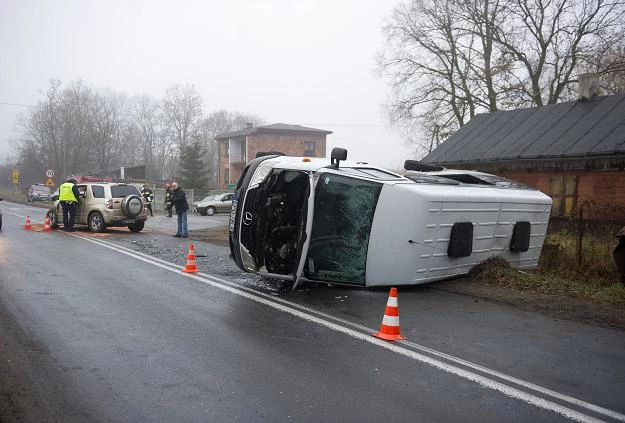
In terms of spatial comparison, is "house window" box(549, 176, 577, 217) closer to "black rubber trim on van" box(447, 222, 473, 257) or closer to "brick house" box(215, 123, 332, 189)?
"black rubber trim on van" box(447, 222, 473, 257)

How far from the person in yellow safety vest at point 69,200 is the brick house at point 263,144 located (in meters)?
37.7

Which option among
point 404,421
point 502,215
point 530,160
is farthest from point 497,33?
point 404,421

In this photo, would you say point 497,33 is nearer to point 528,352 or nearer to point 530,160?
point 530,160

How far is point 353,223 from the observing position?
812 centimetres

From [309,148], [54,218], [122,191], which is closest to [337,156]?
[122,191]

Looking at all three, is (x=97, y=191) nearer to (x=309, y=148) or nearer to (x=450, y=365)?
(x=450, y=365)

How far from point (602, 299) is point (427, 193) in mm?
3020

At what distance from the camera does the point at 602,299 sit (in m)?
7.92

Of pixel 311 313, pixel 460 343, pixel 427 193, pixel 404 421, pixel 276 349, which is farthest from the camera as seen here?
pixel 427 193

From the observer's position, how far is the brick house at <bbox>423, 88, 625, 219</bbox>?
55.1ft

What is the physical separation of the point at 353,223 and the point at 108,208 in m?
11.8

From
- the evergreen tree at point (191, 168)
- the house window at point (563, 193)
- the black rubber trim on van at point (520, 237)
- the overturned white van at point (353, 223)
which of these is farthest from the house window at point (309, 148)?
the overturned white van at point (353, 223)

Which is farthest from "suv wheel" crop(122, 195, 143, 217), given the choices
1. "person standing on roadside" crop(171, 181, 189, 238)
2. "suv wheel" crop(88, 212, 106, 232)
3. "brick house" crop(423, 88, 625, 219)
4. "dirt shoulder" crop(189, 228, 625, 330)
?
"brick house" crop(423, 88, 625, 219)

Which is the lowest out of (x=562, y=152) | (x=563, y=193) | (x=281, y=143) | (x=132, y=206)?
(x=132, y=206)
